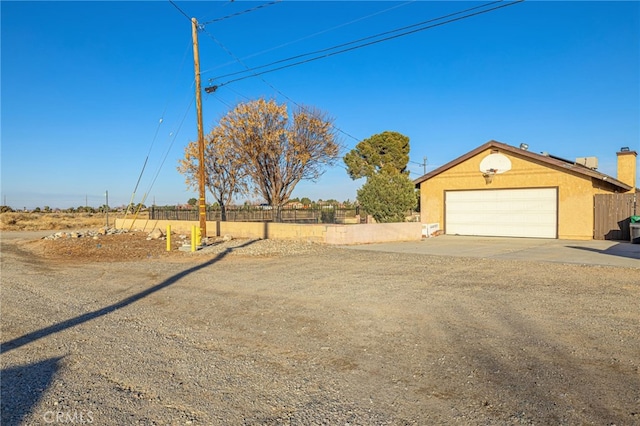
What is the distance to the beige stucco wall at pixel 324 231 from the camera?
18328mm

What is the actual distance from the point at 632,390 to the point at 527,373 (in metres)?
0.85

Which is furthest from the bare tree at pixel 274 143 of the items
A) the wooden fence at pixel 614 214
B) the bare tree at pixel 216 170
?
the wooden fence at pixel 614 214

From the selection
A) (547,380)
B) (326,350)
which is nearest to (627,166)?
(547,380)

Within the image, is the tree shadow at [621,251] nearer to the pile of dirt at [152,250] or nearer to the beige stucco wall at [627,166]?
→ the beige stucco wall at [627,166]

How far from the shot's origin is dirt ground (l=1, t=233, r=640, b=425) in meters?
3.66

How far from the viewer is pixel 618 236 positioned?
19500 millimetres

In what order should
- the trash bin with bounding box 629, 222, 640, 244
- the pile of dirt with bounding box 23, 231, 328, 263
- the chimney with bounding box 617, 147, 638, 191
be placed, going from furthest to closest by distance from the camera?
the chimney with bounding box 617, 147, 638, 191 → the trash bin with bounding box 629, 222, 640, 244 → the pile of dirt with bounding box 23, 231, 328, 263

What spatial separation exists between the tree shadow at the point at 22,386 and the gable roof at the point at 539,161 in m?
21.3

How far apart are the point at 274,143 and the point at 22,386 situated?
26.1 m

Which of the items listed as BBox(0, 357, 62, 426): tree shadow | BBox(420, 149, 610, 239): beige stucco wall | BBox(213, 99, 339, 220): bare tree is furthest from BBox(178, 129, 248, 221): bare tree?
BBox(0, 357, 62, 426): tree shadow

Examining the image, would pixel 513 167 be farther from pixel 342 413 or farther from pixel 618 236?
pixel 342 413

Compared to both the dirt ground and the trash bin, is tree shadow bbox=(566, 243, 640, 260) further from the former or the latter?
the dirt ground

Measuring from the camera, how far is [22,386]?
13.5ft

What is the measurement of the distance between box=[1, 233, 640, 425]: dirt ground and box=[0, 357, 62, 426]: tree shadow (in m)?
0.02
